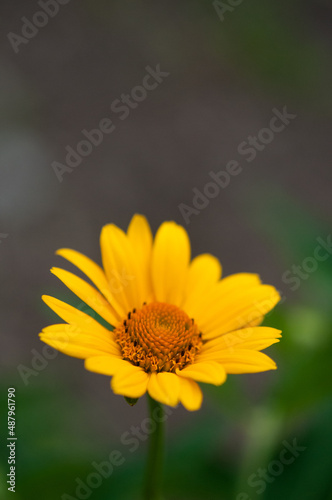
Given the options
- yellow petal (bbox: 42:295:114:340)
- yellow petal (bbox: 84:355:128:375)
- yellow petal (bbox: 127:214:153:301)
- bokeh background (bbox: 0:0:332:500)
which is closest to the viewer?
yellow petal (bbox: 84:355:128:375)

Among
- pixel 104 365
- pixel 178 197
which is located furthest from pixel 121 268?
pixel 178 197

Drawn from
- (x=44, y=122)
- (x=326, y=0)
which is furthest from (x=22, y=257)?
(x=326, y=0)

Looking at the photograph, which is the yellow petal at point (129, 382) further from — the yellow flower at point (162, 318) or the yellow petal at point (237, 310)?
the yellow petal at point (237, 310)

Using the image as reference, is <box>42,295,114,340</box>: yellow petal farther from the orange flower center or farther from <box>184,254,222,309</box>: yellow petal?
<box>184,254,222,309</box>: yellow petal

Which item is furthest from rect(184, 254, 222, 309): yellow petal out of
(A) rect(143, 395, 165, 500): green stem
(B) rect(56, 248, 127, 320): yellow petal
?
(A) rect(143, 395, 165, 500): green stem

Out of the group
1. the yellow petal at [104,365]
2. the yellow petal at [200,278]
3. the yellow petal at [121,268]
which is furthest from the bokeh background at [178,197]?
the yellow petal at [104,365]

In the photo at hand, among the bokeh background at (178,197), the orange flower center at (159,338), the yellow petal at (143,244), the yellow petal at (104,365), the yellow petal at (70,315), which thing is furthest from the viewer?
the bokeh background at (178,197)

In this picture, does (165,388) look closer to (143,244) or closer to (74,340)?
(74,340)
